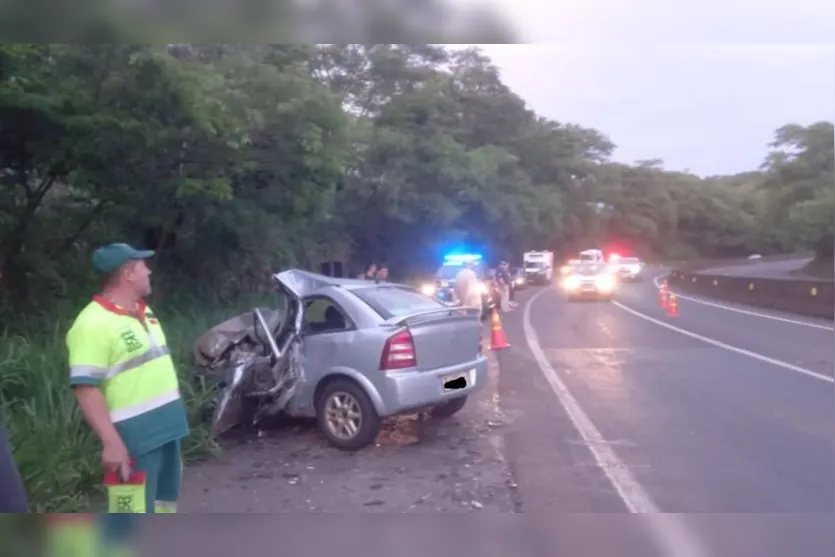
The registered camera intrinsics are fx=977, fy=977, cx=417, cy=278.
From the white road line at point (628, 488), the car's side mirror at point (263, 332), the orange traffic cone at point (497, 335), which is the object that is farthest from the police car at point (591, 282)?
the car's side mirror at point (263, 332)

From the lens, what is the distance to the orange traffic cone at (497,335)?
20.8 feet

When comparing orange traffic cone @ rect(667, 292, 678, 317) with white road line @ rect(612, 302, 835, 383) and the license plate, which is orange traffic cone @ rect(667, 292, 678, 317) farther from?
the license plate

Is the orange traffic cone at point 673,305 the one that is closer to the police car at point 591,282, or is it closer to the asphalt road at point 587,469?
the asphalt road at point 587,469

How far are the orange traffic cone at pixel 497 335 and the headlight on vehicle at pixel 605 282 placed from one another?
0.75 meters

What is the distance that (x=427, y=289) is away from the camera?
6031mm

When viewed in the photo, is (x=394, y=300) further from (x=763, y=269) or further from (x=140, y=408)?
(x=763, y=269)

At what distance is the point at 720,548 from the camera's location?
19.2 feet

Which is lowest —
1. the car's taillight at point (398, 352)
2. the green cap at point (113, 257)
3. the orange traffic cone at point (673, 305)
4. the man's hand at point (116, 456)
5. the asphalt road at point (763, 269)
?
the man's hand at point (116, 456)

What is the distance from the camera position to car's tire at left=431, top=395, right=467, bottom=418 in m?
6.06

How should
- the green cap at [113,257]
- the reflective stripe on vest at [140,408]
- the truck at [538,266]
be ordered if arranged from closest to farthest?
the reflective stripe on vest at [140,408] < the green cap at [113,257] < the truck at [538,266]

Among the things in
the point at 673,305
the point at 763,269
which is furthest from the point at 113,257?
the point at 763,269

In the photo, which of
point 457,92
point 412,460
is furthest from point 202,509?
point 457,92

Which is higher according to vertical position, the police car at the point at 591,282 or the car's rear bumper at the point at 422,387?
the police car at the point at 591,282

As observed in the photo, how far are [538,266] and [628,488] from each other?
6.19ft
